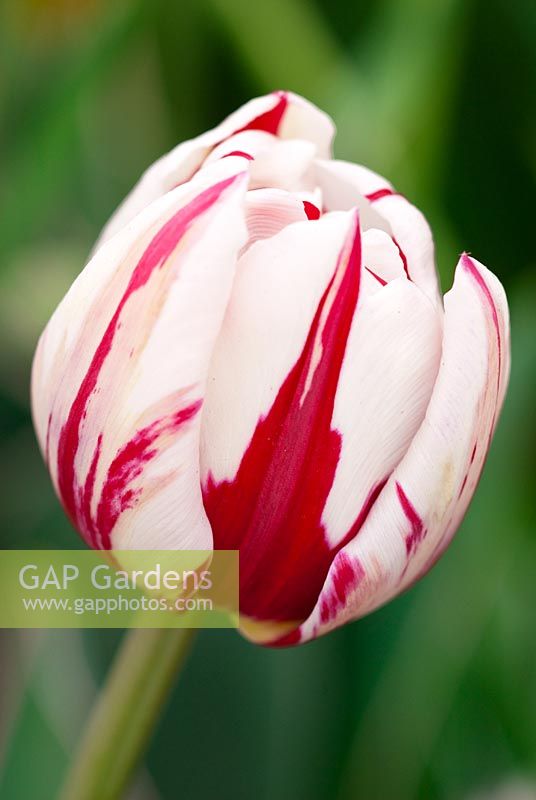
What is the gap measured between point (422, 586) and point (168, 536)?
11.6 inches

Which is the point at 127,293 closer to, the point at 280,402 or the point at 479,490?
the point at 280,402

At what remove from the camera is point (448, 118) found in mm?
708

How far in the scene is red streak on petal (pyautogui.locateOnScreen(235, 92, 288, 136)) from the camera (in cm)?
43

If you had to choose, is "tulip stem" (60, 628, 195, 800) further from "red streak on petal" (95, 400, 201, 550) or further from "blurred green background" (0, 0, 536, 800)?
"blurred green background" (0, 0, 536, 800)

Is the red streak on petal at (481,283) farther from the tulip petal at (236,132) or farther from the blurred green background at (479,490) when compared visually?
the blurred green background at (479,490)

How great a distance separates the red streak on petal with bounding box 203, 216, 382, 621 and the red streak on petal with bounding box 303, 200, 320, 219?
0.12 ft

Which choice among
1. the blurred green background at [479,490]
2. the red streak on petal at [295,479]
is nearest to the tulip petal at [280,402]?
the red streak on petal at [295,479]

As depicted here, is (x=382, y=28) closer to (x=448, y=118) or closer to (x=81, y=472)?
(x=448, y=118)

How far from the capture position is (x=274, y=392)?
0.37 meters

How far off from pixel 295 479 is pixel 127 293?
8 centimetres

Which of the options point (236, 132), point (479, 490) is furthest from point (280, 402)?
point (479, 490)

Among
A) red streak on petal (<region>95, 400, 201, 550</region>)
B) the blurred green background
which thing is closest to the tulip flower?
red streak on petal (<region>95, 400, 201, 550</region>)

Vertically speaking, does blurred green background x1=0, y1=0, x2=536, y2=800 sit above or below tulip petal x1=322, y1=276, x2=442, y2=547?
below

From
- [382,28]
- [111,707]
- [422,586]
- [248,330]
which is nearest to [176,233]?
[248,330]
